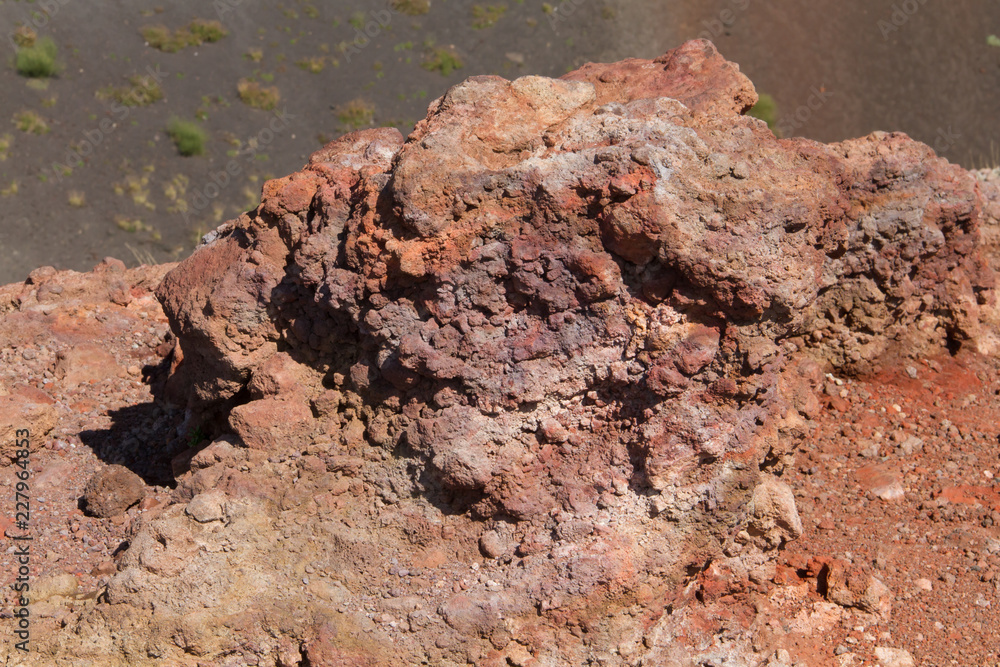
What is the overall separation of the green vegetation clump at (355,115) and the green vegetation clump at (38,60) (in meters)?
6.13

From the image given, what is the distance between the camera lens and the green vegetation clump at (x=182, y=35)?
62.7 feet

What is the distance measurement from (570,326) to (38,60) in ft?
58.1

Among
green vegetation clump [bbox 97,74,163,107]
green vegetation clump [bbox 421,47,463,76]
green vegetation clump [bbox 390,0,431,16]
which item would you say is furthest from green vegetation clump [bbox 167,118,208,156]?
green vegetation clump [bbox 390,0,431,16]

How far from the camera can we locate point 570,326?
4.49m

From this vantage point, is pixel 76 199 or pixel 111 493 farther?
pixel 76 199

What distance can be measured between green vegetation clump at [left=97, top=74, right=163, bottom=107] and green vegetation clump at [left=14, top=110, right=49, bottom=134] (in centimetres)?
143

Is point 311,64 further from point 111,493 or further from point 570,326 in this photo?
point 570,326

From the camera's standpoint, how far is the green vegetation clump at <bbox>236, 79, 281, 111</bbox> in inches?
756

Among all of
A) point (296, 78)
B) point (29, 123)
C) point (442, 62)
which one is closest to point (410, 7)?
point (442, 62)

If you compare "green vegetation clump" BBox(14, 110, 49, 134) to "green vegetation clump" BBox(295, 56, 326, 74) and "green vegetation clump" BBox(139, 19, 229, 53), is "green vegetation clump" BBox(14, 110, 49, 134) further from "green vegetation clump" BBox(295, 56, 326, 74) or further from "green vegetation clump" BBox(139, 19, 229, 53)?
"green vegetation clump" BBox(295, 56, 326, 74)

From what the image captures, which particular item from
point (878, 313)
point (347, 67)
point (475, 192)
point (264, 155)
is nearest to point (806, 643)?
point (878, 313)

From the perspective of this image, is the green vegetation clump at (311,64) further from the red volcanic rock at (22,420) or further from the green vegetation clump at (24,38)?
the red volcanic rock at (22,420)

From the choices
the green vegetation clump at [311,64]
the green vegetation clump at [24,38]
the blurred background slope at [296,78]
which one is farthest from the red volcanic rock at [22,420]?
the green vegetation clump at [311,64]

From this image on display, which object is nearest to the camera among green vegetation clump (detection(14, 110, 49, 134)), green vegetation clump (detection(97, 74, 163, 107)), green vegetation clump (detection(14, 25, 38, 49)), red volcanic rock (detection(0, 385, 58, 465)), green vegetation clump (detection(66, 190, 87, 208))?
red volcanic rock (detection(0, 385, 58, 465))
